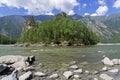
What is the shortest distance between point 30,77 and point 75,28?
13798cm

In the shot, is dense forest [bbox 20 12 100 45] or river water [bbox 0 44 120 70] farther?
dense forest [bbox 20 12 100 45]

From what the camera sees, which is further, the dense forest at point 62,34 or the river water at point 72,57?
the dense forest at point 62,34

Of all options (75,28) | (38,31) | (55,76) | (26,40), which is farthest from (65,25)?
(55,76)

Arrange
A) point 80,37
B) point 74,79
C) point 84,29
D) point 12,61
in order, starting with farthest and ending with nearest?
point 84,29 < point 80,37 < point 12,61 < point 74,79

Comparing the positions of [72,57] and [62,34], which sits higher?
[62,34]

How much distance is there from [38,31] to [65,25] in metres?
19.7

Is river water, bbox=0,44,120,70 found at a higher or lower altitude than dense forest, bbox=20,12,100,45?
lower

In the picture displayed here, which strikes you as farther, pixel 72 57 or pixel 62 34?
pixel 62 34

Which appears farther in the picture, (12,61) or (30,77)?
(12,61)

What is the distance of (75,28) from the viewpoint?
160250 mm

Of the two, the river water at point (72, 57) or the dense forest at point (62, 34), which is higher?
the dense forest at point (62, 34)

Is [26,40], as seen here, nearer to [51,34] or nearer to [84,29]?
[51,34]

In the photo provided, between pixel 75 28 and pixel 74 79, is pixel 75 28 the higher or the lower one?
the higher one

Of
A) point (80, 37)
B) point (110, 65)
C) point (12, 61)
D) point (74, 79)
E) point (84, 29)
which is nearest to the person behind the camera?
point (74, 79)
